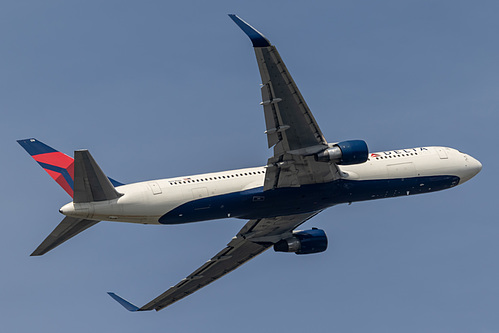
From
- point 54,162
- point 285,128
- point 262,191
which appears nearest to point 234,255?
point 262,191

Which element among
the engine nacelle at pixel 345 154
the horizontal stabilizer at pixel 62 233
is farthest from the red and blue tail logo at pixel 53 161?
the engine nacelle at pixel 345 154

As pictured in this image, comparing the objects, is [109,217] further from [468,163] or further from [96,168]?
[468,163]

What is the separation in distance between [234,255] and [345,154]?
17.7m

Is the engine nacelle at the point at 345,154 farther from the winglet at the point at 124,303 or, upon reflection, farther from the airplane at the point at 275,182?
the winglet at the point at 124,303

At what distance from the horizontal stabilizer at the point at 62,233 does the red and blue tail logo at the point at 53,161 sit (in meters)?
3.59

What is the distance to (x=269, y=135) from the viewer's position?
58000 millimetres

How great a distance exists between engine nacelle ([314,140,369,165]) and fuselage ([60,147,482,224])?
3.50 m

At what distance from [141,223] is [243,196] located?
286 inches

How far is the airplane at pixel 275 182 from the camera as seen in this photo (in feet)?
Result: 185

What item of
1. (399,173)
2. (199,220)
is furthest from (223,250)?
(399,173)

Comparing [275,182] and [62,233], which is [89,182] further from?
[275,182]

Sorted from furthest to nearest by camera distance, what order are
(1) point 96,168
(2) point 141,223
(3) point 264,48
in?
(2) point 141,223 → (1) point 96,168 → (3) point 264,48

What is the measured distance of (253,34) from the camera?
51.4m

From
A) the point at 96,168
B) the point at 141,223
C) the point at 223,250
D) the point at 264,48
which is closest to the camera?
the point at 264,48
